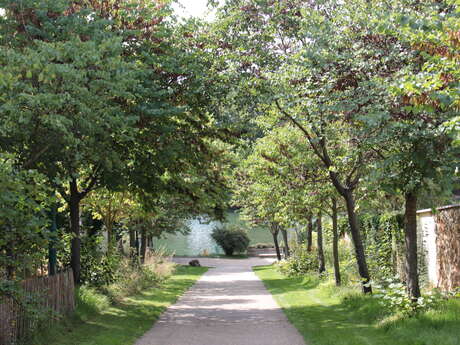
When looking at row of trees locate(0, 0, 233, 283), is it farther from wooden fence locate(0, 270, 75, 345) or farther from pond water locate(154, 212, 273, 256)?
pond water locate(154, 212, 273, 256)

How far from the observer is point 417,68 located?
377 inches

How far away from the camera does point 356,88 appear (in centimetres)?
1026

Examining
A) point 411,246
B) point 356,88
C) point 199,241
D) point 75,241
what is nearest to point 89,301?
point 75,241

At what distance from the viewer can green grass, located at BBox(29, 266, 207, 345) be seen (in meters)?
10.7

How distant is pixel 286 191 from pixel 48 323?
9.75 meters

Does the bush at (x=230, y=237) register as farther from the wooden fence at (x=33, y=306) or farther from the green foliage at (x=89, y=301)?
the wooden fence at (x=33, y=306)

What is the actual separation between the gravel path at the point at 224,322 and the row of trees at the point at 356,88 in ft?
7.14

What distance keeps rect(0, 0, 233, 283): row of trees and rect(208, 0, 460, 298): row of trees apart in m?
1.33

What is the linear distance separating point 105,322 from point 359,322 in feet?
18.1

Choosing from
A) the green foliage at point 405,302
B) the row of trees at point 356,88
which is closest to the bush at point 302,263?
the row of trees at point 356,88

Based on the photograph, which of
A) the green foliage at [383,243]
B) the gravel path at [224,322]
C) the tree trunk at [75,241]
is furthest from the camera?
the green foliage at [383,243]

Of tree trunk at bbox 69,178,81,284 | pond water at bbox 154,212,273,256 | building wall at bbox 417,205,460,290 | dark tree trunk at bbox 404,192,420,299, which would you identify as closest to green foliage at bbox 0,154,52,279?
tree trunk at bbox 69,178,81,284

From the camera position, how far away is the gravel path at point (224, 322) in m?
10.9

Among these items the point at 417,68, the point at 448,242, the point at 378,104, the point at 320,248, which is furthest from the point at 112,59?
the point at 320,248
